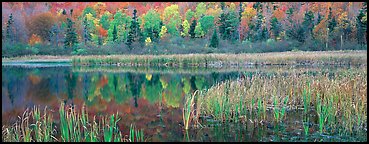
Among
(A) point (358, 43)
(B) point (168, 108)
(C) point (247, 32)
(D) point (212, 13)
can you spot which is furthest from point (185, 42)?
(B) point (168, 108)

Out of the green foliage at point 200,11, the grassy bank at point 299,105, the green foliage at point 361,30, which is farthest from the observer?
the green foliage at point 200,11

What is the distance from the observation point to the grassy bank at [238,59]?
941 inches

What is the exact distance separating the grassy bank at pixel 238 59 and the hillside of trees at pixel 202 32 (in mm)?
13413

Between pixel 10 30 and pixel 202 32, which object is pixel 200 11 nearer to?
pixel 202 32

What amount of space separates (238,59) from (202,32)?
104 ft

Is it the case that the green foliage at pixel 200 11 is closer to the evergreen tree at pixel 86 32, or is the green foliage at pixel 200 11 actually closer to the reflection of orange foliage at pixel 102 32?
the reflection of orange foliage at pixel 102 32

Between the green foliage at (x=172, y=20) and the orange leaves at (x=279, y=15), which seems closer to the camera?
the orange leaves at (x=279, y=15)

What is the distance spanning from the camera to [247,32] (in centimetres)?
5772

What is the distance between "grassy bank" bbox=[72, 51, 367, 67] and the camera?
23902mm

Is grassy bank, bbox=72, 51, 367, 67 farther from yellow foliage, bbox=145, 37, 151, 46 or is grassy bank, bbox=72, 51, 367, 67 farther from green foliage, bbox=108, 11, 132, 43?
green foliage, bbox=108, 11, 132, 43

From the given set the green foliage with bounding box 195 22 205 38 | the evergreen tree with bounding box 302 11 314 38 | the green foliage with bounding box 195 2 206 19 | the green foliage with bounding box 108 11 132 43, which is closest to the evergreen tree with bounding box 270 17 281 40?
the evergreen tree with bounding box 302 11 314 38

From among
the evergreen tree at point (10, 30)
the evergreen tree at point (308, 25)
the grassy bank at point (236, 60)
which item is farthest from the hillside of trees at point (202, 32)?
the grassy bank at point (236, 60)

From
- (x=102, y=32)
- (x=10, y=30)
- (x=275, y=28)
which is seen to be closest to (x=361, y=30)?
(x=275, y=28)

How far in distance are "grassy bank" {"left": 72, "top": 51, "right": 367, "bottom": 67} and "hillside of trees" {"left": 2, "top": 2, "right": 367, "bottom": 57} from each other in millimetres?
13413
